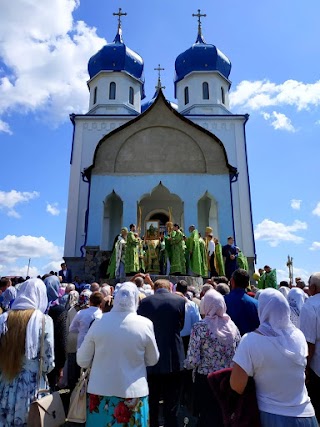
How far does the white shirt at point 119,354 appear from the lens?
2.68 m

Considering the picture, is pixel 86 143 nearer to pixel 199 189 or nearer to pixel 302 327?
pixel 199 189

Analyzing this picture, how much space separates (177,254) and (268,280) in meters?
3.12

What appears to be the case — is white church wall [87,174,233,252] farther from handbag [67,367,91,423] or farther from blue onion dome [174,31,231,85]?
handbag [67,367,91,423]

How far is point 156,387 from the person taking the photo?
11.9 ft

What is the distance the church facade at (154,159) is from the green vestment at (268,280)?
421cm

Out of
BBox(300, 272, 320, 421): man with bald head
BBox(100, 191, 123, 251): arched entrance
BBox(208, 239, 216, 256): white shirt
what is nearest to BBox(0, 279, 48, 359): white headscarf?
BBox(300, 272, 320, 421): man with bald head

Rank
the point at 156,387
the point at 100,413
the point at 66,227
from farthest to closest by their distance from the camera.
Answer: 1. the point at 66,227
2. the point at 156,387
3. the point at 100,413

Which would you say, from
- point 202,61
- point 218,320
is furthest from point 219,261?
point 202,61

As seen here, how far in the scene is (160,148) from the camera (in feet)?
57.0

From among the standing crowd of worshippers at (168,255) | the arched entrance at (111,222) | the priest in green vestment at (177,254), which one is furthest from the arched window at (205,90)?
the priest in green vestment at (177,254)

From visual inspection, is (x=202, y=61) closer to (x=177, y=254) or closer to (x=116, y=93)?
(x=116, y=93)

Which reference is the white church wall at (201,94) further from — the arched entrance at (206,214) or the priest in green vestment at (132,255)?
the priest in green vestment at (132,255)

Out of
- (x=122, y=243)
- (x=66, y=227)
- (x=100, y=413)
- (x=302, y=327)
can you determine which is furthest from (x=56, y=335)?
(x=66, y=227)

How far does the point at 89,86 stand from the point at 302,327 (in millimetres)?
25497
